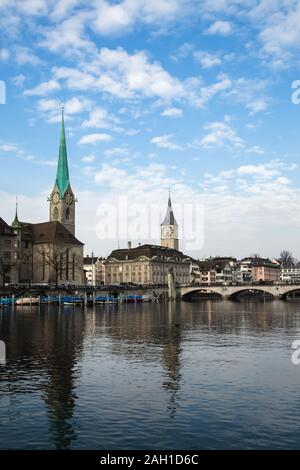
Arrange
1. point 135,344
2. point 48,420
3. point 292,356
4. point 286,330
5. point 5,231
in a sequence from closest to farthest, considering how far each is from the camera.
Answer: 1. point 48,420
2. point 292,356
3. point 135,344
4. point 286,330
5. point 5,231

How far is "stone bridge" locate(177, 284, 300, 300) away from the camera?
151500 millimetres

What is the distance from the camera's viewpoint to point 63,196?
592 ft

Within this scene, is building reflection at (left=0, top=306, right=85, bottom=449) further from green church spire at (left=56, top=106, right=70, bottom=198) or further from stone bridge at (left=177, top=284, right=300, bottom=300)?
green church spire at (left=56, top=106, right=70, bottom=198)

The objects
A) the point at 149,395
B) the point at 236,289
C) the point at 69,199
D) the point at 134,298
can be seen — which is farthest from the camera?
the point at 69,199

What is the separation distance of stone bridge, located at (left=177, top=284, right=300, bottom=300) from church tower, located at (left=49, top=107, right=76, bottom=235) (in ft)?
146

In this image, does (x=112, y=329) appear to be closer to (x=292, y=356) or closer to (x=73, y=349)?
(x=73, y=349)

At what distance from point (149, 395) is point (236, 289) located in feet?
449

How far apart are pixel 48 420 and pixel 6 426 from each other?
1605mm

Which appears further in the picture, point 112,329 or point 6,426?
point 112,329

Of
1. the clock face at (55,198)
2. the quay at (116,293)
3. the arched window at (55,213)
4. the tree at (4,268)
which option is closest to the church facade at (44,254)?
the tree at (4,268)

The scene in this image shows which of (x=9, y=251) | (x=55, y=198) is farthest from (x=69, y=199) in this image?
(x=9, y=251)

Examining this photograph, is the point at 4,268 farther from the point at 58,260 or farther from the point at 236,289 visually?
the point at 236,289
